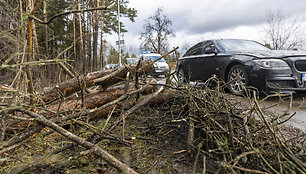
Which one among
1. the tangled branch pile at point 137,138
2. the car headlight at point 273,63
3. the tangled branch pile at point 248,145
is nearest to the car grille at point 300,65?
the car headlight at point 273,63

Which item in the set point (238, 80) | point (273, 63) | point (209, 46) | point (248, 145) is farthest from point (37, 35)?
point (248, 145)

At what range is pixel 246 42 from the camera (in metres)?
6.23

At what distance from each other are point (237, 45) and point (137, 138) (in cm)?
504

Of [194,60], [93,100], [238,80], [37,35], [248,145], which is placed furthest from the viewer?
[37,35]

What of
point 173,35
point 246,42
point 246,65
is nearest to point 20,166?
point 246,65

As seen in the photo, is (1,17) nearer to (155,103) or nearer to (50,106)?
(50,106)

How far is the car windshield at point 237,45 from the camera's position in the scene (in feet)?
18.5

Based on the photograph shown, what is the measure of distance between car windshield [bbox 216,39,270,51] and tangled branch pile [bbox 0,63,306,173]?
3525 mm

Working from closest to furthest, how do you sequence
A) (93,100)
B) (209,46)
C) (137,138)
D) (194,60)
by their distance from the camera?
(137,138), (93,100), (209,46), (194,60)

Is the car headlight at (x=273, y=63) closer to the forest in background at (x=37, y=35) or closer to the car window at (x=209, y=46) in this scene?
the car window at (x=209, y=46)

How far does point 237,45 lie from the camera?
5852 mm

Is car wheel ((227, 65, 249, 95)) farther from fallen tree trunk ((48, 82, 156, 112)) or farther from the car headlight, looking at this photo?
fallen tree trunk ((48, 82, 156, 112))

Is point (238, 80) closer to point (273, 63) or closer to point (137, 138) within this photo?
point (273, 63)

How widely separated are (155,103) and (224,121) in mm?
1253
